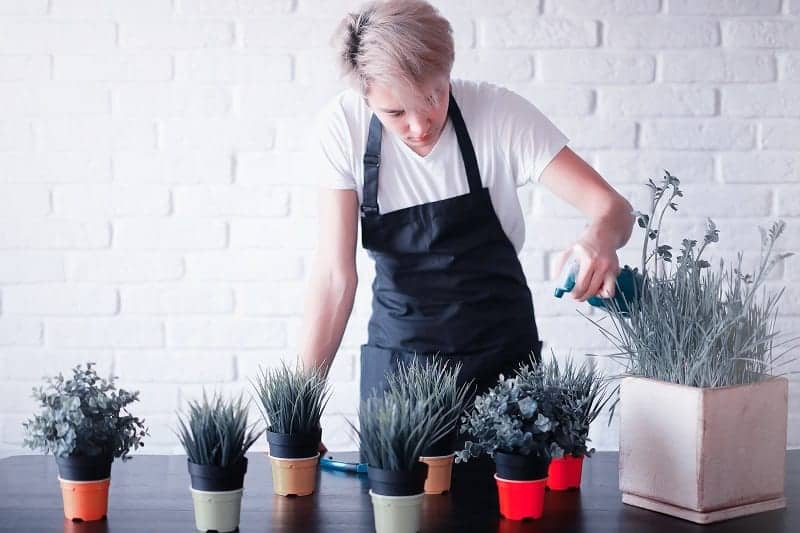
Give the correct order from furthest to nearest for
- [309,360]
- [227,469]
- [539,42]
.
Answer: [539,42] → [309,360] → [227,469]

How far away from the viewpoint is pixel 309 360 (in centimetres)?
218

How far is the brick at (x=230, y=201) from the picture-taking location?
2.93m

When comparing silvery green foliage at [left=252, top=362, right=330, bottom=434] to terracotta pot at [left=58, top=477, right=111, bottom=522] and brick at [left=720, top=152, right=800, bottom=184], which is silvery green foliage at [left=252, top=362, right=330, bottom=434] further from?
brick at [left=720, top=152, right=800, bottom=184]

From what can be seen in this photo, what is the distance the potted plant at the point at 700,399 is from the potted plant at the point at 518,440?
0.16m

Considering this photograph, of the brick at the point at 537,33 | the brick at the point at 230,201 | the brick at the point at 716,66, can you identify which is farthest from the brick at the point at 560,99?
the brick at the point at 230,201

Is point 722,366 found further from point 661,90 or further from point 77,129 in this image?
point 77,129

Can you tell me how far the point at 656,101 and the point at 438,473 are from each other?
5.60 ft

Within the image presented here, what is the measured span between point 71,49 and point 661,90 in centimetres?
177

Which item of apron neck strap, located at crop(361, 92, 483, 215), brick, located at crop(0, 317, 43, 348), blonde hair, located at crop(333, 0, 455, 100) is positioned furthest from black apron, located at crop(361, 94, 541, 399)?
brick, located at crop(0, 317, 43, 348)

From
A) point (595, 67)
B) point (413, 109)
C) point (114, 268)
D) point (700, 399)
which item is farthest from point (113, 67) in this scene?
point (700, 399)

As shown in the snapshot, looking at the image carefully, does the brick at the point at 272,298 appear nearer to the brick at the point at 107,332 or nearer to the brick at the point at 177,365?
the brick at the point at 177,365

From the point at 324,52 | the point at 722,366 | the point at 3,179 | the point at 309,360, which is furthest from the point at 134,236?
the point at 722,366

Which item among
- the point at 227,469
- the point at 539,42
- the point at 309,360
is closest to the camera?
the point at 227,469

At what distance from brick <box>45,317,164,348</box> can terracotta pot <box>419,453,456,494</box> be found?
156cm
